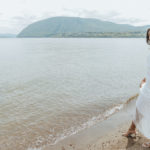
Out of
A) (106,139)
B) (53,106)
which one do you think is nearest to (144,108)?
(106,139)

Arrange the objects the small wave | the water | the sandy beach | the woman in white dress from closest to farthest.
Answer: the woman in white dress < the sandy beach < the small wave < the water

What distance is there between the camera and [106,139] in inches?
269

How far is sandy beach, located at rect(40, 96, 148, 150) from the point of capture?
6.06 m

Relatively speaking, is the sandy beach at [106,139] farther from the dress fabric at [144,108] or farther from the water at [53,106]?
the dress fabric at [144,108]

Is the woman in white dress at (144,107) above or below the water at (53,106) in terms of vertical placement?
above

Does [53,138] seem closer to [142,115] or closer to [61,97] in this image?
[142,115]

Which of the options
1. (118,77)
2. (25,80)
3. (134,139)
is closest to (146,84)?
(134,139)

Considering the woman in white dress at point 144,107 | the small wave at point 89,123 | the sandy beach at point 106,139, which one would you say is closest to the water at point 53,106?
the small wave at point 89,123

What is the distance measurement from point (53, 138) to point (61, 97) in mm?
5315

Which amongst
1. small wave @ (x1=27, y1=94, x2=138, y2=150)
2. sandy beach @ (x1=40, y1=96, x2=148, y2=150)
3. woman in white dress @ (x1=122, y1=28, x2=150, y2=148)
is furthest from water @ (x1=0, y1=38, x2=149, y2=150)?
woman in white dress @ (x1=122, y1=28, x2=150, y2=148)

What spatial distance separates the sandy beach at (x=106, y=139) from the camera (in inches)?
239

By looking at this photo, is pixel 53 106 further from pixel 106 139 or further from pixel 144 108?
pixel 144 108

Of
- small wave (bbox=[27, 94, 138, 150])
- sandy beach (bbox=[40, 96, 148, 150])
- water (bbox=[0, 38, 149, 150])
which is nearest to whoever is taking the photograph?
sandy beach (bbox=[40, 96, 148, 150])

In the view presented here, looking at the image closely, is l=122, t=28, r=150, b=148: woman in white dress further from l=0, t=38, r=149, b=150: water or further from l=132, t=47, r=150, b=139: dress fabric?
l=0, t=38, r=149, b=150: water
